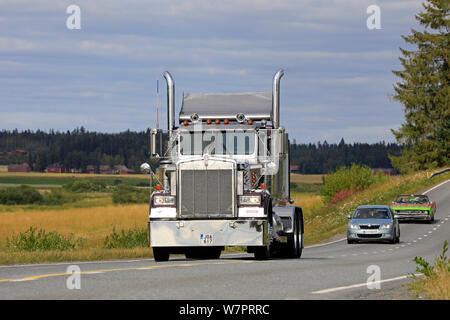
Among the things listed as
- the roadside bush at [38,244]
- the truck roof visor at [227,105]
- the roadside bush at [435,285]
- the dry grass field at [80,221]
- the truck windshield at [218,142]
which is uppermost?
the truck roof visor at [227,105]

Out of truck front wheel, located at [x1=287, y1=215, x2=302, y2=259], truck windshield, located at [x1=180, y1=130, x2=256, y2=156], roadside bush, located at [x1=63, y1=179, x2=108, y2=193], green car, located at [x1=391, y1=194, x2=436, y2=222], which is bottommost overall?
roadside bush, located at [x1=63, y1=179, x2=108, y2=193]

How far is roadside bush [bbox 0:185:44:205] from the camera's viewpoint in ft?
368

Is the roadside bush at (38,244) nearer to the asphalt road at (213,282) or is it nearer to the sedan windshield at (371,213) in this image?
the asphalt road at (213,282)

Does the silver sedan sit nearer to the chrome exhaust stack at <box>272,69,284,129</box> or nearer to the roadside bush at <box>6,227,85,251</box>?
the roadside bush at <box>6,227,85,251</box>

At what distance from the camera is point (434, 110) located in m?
81.9

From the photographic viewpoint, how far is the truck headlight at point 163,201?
18.7 m

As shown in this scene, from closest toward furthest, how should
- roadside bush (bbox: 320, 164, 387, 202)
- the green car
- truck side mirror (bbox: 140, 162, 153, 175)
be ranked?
truck side mirror (bbox: 140, 162, 153, 175) < the green car < roadside bush (bbox: 320, 164, 387, 202)

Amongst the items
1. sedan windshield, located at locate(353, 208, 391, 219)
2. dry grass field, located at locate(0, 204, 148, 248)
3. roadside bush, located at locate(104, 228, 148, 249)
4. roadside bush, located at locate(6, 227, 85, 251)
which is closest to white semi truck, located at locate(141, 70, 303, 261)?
roadside bush, located at locate(6, 227, 85, 251)

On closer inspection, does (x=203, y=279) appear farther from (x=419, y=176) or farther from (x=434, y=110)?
(x=434, y=110)

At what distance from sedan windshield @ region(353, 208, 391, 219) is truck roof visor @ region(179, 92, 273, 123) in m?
14.4

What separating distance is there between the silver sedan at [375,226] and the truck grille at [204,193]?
600 inches

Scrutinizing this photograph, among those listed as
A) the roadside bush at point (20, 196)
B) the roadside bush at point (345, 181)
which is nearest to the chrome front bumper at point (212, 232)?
the roadside bush at point (345, 181)

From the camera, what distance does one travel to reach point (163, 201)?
18.7 m
